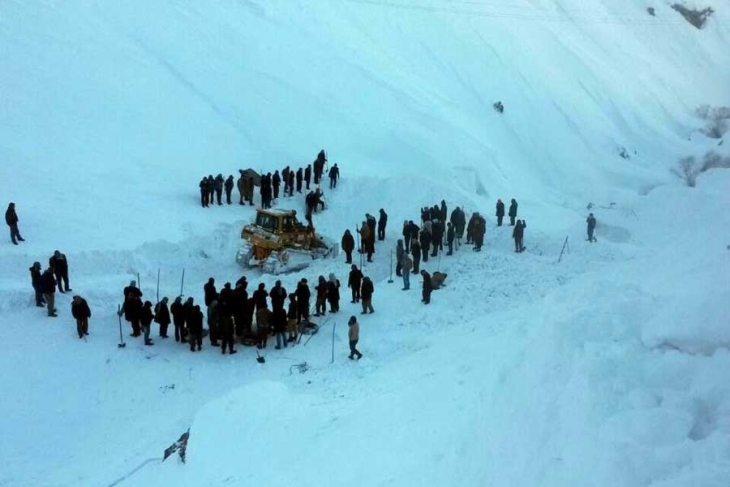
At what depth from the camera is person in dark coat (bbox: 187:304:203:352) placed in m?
14.7

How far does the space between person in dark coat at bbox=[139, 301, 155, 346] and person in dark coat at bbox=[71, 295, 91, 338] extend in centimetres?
108

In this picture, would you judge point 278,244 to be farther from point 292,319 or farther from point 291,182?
point 291,182

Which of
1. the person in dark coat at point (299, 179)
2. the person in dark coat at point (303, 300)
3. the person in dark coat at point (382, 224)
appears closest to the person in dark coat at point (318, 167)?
the person in dark coat at point (299, 179)

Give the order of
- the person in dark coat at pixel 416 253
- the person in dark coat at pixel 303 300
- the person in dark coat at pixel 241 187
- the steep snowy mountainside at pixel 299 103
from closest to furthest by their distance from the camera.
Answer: the person in dark coat at pixel 303 300, the person in dark coat at pixel 416 253, the person in dark coat at pixel 241 187, the steep snowy mountainside at pixel 299 103

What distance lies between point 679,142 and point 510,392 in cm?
4095

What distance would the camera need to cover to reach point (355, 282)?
671 inches

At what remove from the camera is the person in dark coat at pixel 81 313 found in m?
14.8

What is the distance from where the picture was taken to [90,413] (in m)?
13.0

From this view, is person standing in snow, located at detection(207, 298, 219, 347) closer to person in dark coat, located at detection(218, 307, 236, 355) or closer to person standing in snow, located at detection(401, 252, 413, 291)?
person in dark coat, located at detection(218, 307, 236, 355)

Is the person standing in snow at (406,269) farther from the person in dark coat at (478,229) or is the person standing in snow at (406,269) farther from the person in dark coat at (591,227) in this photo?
the person in dark coat at (591,227)

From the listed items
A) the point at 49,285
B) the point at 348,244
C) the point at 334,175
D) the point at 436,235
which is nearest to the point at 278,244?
the point at 348,244

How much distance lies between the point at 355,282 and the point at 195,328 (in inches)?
157

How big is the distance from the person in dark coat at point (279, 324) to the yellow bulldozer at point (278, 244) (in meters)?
4.01

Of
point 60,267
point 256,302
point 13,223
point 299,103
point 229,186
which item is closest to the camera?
point 256,302
